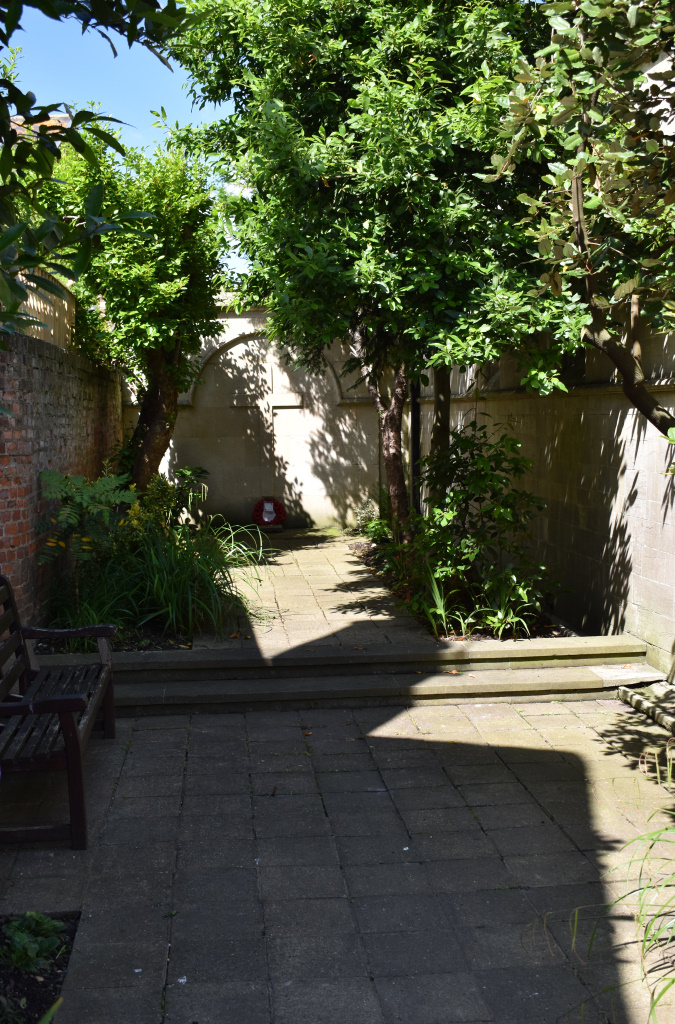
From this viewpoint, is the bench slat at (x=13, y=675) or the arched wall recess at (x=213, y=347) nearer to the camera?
the bench slat at (x=13, y=675)

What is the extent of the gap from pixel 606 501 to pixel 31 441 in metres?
4.22

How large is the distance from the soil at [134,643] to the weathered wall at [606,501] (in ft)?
9.59

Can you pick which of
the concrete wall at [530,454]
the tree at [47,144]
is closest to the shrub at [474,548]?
the concrete wall at [530,454]

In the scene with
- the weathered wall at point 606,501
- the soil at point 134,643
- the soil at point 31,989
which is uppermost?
the weathered wall at point 606,501

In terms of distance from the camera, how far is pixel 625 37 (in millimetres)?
3162

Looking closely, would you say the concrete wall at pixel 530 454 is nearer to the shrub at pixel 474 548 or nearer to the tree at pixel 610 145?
the shrub at pixel 474 548

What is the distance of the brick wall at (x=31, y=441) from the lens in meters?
5.53

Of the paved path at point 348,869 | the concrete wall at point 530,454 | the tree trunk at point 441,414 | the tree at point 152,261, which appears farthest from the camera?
the tree at point 152,261

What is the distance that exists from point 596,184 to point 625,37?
136cm

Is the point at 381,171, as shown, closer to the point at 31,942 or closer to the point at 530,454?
the point at 530,454

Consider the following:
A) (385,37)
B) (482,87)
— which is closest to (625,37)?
(482,87)

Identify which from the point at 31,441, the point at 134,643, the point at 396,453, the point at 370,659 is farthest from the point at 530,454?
the point at 31,441

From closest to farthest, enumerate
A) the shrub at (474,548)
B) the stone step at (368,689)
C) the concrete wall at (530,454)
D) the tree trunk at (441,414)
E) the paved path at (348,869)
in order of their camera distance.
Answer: the paved path at (348,869) < the stone step at (368,689) < the concrete wall at (530,454) < the shrub at (474,548) < the tree trunk at (441,414)

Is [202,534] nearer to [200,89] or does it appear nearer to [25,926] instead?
[200,89]
